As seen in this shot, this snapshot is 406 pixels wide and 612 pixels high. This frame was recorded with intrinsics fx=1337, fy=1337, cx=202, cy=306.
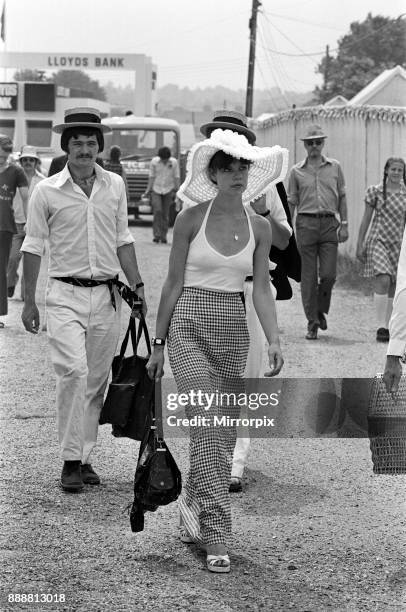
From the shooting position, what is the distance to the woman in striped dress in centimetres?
1129

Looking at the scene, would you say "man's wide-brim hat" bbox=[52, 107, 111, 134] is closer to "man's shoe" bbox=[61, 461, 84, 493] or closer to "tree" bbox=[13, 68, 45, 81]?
"man's shoe" bbox=[61, 461, 84, 493]

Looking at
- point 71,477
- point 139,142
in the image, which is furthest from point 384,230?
point 139,142

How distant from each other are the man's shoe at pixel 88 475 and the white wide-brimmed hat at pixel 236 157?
1.55 m

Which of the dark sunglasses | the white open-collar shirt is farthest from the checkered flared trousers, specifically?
the dark sunglasses

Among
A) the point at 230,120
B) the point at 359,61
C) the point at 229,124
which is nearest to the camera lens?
the point at 229,124

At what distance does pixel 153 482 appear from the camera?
209 inches

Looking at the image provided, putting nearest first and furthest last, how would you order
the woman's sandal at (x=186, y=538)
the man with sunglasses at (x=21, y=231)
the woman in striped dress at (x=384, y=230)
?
1. the woman's sandal at (x=186, y=538)
2. the woman in striped dress at (x=384, y=230)
3. the man with sunglasses at (x=21, y=231)

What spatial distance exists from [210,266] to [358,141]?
39.9ft

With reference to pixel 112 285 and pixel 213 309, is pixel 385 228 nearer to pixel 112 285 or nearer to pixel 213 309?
pixel 112 285

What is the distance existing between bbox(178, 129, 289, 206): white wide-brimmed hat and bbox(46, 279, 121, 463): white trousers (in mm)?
930

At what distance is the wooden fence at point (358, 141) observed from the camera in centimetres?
1605

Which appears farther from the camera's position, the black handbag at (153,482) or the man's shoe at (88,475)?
the man's shoe at (88,475)

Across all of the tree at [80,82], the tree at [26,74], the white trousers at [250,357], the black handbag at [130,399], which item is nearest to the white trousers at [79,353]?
the black handbag at [130,399]

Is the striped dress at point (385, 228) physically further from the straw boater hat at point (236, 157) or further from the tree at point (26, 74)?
the tree at point (26, 74)
